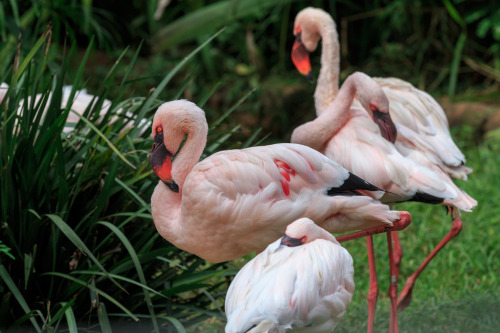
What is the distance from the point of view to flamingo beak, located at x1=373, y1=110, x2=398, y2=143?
351cm

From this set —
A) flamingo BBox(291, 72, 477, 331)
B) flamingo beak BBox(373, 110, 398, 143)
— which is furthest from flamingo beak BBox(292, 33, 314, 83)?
flamingo beak BBox(373, 110, 398, 143)

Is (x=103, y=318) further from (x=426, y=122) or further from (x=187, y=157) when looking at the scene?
(x=426, y=122)

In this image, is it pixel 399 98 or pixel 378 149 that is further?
pixel 399 98

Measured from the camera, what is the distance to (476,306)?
12.8 ft

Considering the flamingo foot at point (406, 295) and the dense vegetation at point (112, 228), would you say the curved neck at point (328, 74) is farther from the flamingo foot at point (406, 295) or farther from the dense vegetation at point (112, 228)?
the flamingo foot at point (406, 295)

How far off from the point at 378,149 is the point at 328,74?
0.83m

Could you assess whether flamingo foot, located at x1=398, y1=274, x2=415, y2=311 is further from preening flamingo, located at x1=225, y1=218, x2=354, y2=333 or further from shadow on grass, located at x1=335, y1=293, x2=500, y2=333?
preening flamingo, located at x1=225, y1=218, x2=354, y2=333

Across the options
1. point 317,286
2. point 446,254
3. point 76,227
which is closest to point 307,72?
point 446,254

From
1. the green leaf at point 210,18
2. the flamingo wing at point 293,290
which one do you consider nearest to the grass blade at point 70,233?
the flamingo wing at point 293,290

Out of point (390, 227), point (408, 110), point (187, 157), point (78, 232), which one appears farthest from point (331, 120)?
point (78, 232)

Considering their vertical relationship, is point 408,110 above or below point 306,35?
below

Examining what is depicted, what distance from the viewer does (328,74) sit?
4.29m

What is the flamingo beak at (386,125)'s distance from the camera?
3512mm

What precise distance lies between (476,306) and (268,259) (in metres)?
1.76
